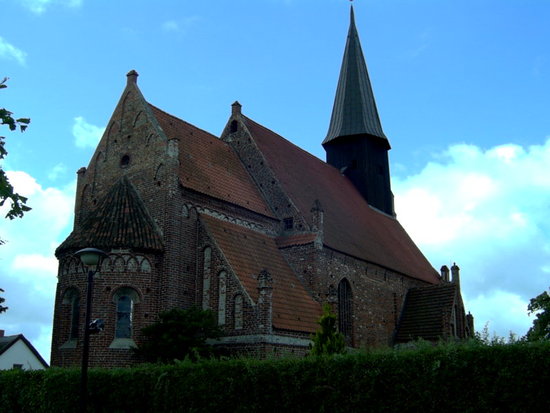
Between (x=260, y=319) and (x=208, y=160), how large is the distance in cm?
839

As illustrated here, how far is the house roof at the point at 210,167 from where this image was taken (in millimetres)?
23961

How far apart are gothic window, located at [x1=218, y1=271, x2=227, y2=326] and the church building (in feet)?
0.17

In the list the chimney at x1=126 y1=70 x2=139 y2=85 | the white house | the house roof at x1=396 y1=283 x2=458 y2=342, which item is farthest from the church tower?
the white house

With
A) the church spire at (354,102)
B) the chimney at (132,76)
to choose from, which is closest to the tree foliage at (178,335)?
the chimney at (132,76)

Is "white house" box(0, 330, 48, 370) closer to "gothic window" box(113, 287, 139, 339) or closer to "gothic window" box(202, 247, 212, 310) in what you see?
"gothic window" box(113, 287, 139, 339)

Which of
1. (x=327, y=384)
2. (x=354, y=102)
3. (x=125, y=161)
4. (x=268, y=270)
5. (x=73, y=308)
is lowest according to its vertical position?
(x=327, y=384)

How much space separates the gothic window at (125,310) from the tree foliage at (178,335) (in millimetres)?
888

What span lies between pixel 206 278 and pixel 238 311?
2015 millimetres

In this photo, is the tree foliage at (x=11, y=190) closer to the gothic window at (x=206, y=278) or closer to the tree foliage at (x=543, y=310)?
the gothic window at (x=206, y=278)

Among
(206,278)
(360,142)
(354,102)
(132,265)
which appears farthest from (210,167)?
(354,102)

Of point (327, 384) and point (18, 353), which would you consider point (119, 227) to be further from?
point (18, 353)

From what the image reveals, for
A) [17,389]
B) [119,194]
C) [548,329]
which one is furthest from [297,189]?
[17,389]

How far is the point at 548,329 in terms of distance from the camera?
2781 cm

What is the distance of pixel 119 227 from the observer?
21.4m
